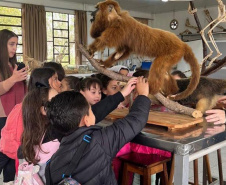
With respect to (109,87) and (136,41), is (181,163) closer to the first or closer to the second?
(136,41)

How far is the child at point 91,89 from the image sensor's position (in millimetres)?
1830

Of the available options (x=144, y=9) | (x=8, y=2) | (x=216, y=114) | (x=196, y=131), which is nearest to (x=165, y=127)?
(x=196, y=131)

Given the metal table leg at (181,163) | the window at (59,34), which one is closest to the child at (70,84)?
the metal table leg at (181,163)

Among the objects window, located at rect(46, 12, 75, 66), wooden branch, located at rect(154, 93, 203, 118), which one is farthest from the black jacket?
window, located at rect(46, 12, 75, 66)

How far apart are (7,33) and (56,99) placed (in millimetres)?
1084

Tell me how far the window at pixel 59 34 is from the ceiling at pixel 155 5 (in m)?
0.61

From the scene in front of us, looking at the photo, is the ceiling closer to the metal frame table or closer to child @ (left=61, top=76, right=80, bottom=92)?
child @ (left=61, top=76, right=80, bottom=92)

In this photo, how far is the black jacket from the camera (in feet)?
3.14

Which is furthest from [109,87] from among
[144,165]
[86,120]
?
[86,120]

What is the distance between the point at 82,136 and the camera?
96 centimetres

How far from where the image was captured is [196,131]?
109cm

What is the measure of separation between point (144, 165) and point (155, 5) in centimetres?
733

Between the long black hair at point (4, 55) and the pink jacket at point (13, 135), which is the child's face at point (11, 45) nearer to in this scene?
the long black hair at point (4, 55)

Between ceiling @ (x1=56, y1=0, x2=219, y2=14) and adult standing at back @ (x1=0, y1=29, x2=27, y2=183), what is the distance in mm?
5677
